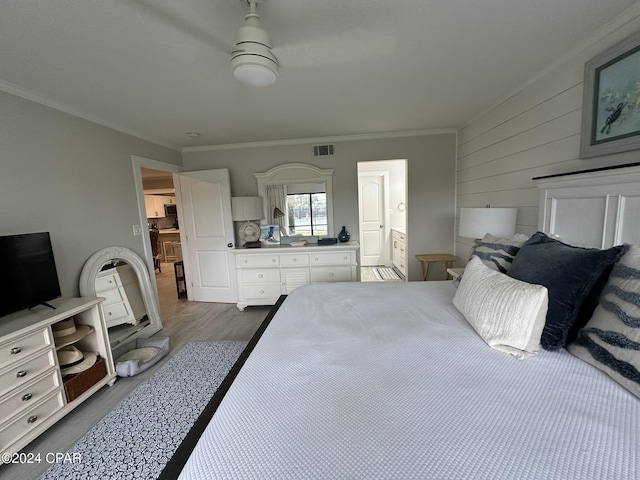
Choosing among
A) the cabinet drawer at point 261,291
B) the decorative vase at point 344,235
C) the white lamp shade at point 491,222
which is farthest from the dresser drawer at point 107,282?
the white lamp shade at point 491,222

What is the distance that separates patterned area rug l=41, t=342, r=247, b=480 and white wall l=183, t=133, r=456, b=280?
251 centimetres

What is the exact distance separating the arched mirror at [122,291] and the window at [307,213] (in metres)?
2.03

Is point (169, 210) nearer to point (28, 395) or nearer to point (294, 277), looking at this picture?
point (294, 277)

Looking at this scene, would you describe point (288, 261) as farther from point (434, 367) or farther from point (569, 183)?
point (569, 183)

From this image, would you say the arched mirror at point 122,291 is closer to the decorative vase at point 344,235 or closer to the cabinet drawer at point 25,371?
the cabinet drawer at point 25,371

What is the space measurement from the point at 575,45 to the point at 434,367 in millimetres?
2208

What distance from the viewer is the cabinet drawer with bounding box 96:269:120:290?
2.50 metres

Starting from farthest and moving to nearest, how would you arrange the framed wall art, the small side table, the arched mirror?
the small side table
the arched mirror
the framed wall art

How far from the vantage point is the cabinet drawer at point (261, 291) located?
3.51m

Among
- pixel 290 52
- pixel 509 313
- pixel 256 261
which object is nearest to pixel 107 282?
pixel 256 261

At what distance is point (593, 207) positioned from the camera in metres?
1.45

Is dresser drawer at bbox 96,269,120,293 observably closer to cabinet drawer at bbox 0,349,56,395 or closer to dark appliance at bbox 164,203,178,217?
cabinet drawer at bbox 0,349,56,395

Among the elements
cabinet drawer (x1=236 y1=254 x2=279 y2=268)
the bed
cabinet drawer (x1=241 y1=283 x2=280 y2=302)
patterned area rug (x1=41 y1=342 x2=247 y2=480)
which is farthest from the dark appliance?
the bed

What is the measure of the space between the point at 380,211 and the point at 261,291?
129 inches
